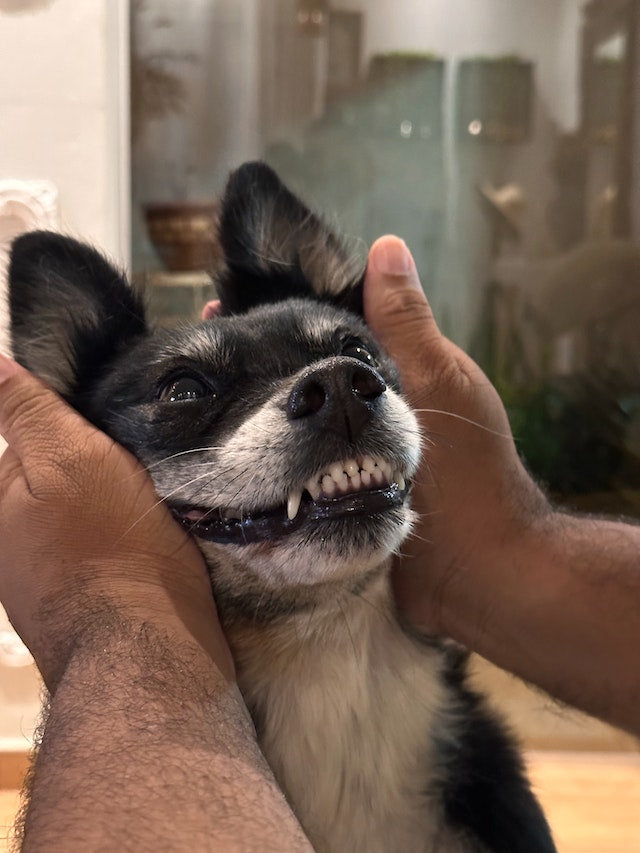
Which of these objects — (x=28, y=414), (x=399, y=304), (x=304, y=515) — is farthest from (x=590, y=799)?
(x=28, y=414)

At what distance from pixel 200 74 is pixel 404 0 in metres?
1.10

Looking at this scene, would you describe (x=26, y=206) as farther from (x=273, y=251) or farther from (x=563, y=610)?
(x=563, y=610)

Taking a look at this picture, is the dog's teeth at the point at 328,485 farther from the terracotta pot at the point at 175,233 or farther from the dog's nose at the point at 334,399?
the terracotta pot at the point at 175,233

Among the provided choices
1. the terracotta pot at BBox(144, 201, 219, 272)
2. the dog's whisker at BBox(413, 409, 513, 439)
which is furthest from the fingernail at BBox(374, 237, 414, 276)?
the terracotta pot at BBox(144, 201, 219, 272)

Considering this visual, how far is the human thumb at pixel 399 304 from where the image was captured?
1621mm

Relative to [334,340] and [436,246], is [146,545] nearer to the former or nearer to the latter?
[334,340]

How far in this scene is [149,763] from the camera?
100 cm

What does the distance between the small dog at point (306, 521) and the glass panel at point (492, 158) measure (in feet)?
7.45

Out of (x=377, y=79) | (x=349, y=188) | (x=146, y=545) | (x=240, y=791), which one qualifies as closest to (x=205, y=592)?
(x=146, y=545)

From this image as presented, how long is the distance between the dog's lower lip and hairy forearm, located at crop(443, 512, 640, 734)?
41 centimetres

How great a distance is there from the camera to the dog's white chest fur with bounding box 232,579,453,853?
1328mm

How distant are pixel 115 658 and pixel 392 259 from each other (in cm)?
97

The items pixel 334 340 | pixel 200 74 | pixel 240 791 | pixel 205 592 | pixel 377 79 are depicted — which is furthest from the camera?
pixel 377 79

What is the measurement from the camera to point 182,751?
103cm
